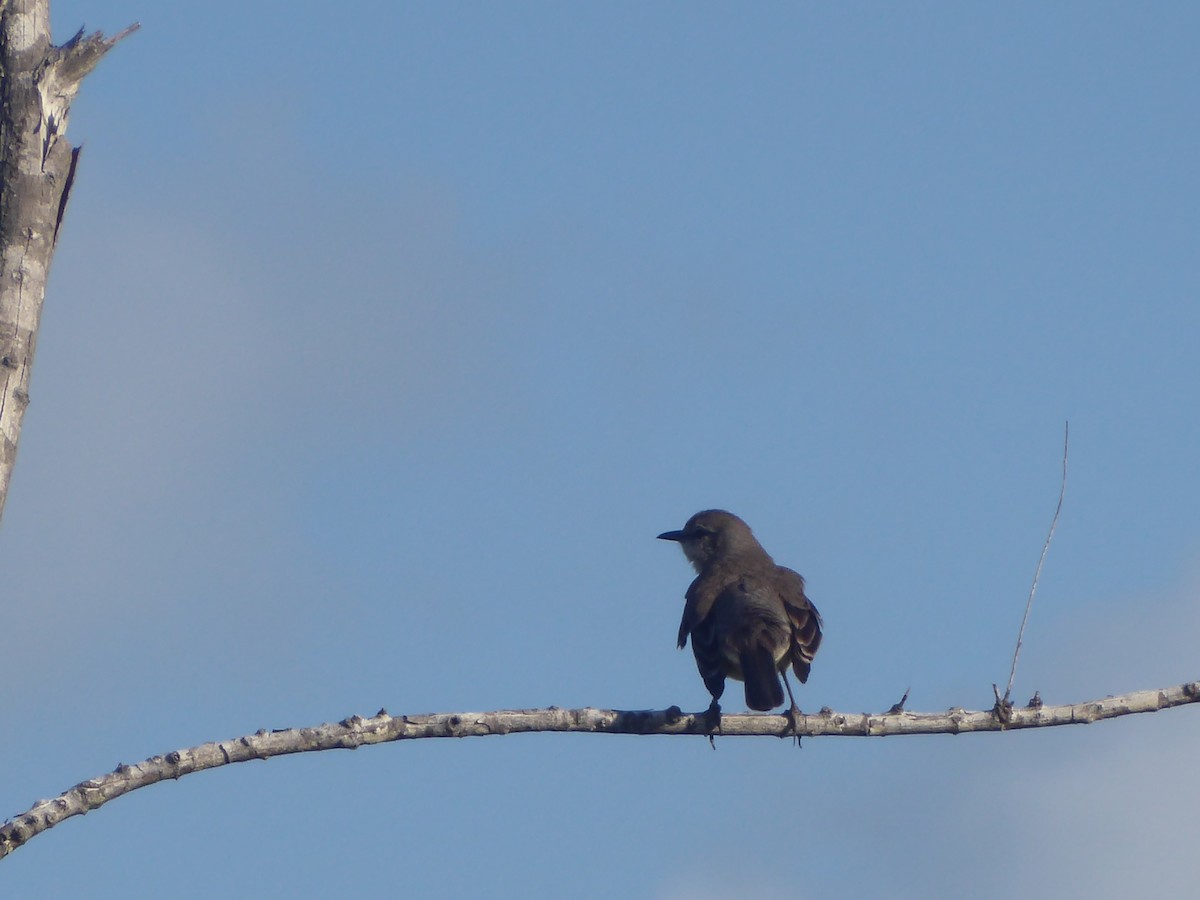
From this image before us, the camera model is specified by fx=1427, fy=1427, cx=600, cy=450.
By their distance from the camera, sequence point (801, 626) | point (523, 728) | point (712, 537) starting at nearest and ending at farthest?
point (523, 728) → point (801, 626) → point (712, 537)

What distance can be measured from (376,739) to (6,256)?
8.62ft

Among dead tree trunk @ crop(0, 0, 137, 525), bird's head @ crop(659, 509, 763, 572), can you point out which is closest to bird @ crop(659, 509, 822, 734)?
bird's head @ crop(659, 509, 763, 572)

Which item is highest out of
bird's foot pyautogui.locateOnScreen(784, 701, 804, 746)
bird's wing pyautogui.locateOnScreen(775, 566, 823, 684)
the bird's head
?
the bird's head

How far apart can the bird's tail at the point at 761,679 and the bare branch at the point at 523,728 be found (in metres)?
0.95

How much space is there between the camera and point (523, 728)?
22.7 feet

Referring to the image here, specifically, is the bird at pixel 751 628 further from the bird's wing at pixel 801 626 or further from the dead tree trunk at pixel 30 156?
the dead tree trunk at pixel 30 156

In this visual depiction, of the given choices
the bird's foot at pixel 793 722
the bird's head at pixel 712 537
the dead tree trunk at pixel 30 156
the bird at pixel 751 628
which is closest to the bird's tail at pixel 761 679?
the bird at pixel 751 628

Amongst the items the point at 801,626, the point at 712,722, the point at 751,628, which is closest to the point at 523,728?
the point at 712,722

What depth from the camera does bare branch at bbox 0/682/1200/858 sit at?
574 centimetres

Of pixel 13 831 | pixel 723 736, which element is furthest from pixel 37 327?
pixel 723 736

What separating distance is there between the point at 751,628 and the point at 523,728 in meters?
3.86

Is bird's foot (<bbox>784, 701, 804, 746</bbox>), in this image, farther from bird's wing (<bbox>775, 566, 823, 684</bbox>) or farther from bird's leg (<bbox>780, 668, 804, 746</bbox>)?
bird's wing (<bbox>775, 566, 823, 684</bbox>)

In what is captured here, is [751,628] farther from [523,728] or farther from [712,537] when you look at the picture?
[523,728]

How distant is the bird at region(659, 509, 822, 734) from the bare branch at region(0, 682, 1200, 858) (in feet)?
3.14
